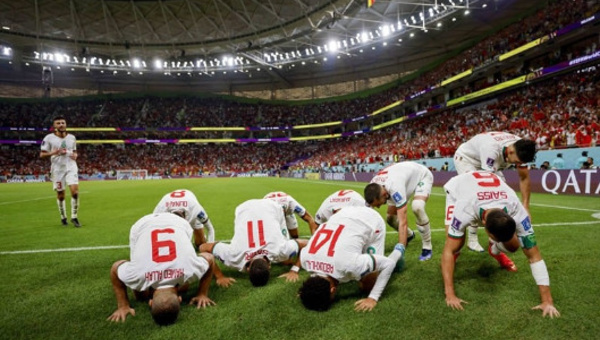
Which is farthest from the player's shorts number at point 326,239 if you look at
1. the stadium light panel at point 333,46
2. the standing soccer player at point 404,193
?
the stadium light panel at point 333,46

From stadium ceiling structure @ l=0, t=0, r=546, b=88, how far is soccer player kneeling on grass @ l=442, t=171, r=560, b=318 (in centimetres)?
2807

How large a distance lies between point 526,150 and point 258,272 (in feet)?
11.3

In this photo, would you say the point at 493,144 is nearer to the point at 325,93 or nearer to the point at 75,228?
the point at 75,228

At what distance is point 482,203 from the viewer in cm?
320

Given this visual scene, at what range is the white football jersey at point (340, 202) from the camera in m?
4.89

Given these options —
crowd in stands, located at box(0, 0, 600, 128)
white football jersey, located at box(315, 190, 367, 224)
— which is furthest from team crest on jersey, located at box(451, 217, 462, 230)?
crowd in stands, located at box(0, 0, 600, 128)

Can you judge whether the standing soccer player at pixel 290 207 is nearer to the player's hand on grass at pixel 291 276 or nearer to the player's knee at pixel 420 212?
the player's hand on grass at pixel 291 276

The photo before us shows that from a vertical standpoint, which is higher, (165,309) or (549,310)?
(165,309)

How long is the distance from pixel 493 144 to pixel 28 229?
31.0 ft

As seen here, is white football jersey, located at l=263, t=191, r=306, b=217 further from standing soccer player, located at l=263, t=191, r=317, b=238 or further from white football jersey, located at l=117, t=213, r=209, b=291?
white football jersey, located at l=117, t=213, r=209, b=291

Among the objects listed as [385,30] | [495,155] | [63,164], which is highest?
[385,30]

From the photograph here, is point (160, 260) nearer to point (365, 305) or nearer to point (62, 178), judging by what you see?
point (365, 305)

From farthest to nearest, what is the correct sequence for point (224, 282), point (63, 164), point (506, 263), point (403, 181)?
point (63, 164) → point (403, 181) → point (506, 263) → point (224, 282)

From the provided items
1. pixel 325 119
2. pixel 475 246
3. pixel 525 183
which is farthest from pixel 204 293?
pixel 325 119
